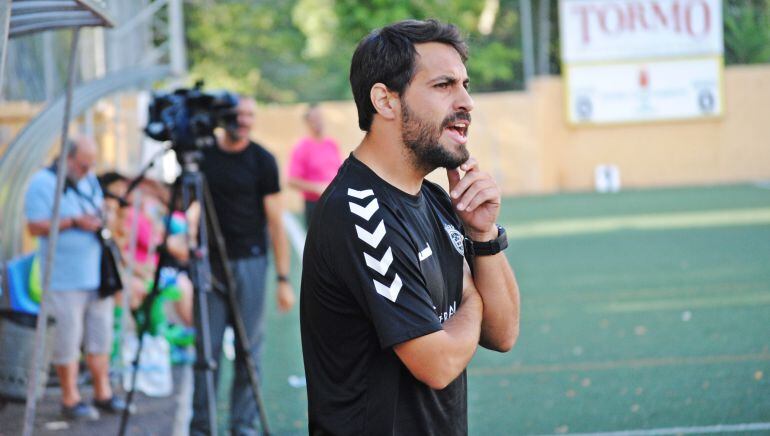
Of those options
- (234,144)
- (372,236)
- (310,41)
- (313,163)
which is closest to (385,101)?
(372,236)

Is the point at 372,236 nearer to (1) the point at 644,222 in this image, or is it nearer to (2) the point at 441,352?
(2) the point at 441,352

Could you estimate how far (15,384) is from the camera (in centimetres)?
662

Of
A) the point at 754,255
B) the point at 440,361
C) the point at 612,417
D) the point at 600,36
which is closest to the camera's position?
the point at 440,361

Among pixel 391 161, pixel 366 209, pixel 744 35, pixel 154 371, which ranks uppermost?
pixel 744 35

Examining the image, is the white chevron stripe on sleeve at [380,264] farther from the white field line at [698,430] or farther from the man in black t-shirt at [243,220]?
the man in black t-shirt at [243,220]

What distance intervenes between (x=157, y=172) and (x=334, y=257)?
1550 cm

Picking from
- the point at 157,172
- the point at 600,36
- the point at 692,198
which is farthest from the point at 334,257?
the point at 600,36

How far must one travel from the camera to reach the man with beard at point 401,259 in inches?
119

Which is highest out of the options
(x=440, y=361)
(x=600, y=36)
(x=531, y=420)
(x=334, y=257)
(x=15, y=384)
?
(x=600, y=36)

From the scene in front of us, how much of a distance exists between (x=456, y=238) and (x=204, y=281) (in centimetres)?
377

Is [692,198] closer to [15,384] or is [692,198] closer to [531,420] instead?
[531,420]

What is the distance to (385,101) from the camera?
125 inches

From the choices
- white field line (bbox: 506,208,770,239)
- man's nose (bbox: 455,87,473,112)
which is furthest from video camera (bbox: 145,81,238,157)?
white field line (bbox: 506,208,770,239)

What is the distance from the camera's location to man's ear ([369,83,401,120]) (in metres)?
3.16
